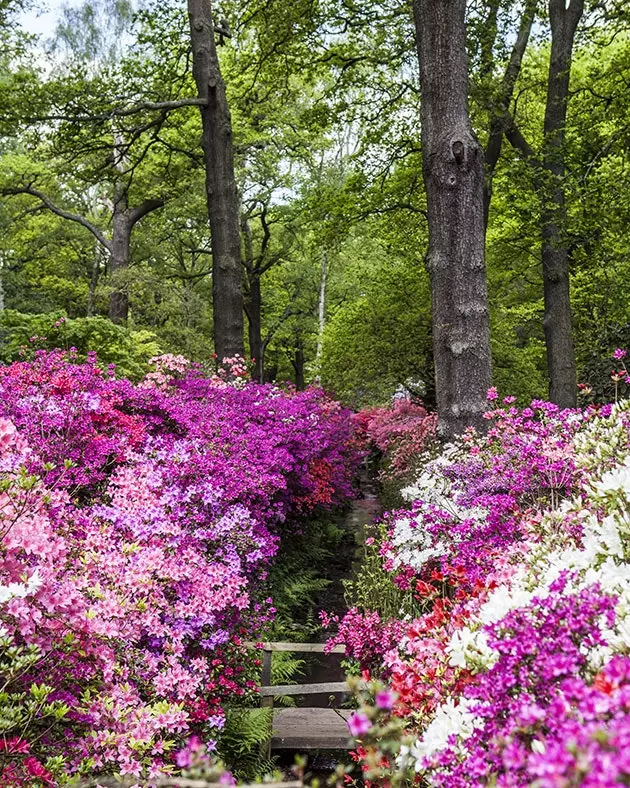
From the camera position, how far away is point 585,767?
88 cm

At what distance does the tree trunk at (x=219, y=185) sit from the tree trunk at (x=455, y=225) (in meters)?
4.22

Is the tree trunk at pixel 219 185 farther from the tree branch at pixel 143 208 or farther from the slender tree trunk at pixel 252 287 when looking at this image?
the slender tree trunk at pixel 252 287

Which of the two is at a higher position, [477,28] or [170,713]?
[477,28]

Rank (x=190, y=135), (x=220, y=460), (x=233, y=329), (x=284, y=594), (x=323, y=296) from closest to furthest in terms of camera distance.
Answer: (x=220, y=460) < (x=284, y=594) < (x=233, y=329) < (x=190, y=135) < (x=323, y=296)

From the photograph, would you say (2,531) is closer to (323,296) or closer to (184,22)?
(184,22)

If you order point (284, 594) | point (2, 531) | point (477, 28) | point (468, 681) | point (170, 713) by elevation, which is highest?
point (477, 28)

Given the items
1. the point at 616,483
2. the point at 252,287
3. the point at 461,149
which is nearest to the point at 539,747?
the point at 616,483

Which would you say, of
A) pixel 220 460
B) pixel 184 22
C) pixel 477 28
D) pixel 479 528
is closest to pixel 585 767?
pixel 479 528

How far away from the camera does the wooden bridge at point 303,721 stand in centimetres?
478

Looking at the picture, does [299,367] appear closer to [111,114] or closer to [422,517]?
[111,114]

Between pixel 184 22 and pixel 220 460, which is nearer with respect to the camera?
pixel 220 460

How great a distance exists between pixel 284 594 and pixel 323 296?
62.7ft

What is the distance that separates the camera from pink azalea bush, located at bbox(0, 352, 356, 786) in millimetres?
2467

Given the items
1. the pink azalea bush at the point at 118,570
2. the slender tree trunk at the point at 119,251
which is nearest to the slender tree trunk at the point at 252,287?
the slender tree trunk at the point at 119,251
